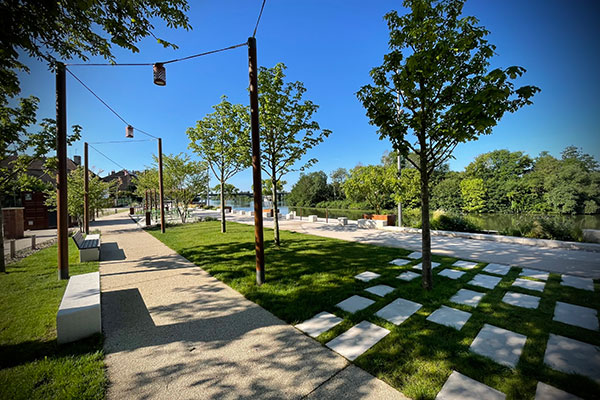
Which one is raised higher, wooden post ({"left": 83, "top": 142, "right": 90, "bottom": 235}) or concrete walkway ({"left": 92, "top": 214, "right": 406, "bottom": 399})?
wooden post ({"left": 83, "top": 142, "right": 90, "bottom": 235})

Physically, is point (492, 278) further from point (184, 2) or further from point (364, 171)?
point (364, 171)

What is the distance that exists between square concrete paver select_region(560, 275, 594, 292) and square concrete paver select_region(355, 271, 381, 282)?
364 centimetres

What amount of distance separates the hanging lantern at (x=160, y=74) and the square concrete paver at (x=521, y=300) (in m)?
8.82

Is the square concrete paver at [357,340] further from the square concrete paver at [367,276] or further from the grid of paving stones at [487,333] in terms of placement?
the square concrete paver at [367,276]

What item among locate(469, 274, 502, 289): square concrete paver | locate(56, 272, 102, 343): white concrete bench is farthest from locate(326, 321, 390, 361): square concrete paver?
locate(56, 272, 102, 343): white concrete bench

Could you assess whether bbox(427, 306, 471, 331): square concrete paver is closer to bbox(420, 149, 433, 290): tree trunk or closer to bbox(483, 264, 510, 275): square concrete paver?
bbox(420, 149, 433, 290): tree trunk

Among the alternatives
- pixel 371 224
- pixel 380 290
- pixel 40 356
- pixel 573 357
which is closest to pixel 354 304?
pixel 380 290

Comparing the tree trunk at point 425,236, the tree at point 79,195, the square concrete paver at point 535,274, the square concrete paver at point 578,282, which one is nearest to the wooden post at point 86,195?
Result: the tree at point 79,195

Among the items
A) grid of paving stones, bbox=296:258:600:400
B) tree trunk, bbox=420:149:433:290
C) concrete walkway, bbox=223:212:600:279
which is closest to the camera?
grid of paving stones, bbox=296:258:600:400

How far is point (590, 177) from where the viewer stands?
29.0m

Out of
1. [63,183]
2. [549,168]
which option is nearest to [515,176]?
[549,168]

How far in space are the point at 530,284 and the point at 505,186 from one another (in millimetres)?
38548

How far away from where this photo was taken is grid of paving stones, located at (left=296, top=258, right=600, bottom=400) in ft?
7.25

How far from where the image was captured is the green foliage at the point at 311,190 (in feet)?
198
